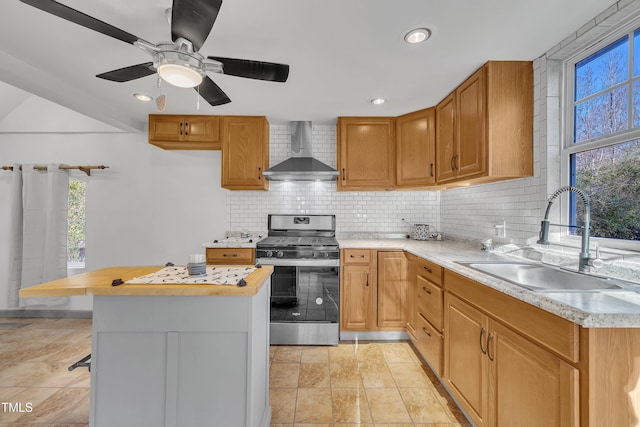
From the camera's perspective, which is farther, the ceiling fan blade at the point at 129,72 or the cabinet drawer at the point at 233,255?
the cabinet drawer at the point at 233,255

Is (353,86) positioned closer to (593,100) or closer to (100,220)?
(593,100)

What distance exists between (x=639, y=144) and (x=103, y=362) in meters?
2.91

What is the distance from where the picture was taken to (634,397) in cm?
91

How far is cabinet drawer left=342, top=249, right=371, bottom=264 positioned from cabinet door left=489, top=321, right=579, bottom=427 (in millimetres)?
1469

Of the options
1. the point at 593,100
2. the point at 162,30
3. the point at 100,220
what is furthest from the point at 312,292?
the point at 100,220

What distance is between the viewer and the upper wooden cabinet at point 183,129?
3.06m

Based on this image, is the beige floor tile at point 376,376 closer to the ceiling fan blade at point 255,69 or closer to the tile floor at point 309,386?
the tile floor at point 309,386

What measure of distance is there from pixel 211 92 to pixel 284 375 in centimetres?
226

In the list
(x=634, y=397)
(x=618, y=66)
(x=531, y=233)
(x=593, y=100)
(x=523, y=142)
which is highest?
(x=618, y=66)

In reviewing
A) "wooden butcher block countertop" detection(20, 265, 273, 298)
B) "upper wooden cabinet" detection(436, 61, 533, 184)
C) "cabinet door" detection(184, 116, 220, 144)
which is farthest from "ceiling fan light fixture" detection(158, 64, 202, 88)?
"upper wooden cabinet" detection(436, 61, 533, 184)

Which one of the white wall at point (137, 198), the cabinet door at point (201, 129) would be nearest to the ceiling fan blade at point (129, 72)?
the cabinet door at point (201, 129)

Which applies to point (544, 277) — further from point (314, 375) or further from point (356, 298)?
point (314, 375)

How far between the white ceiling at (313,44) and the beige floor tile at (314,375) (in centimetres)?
244

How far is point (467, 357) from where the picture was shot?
1637 millimetres
